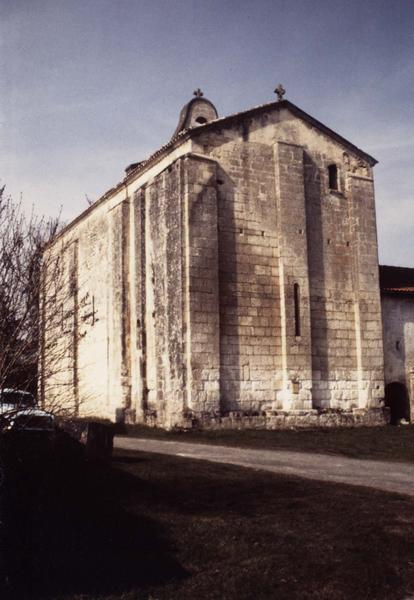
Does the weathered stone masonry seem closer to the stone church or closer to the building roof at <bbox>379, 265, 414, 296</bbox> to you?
the stone church

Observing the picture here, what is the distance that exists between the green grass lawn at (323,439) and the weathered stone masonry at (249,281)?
2.50 ft

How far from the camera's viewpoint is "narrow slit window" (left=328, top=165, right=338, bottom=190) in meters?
22.6

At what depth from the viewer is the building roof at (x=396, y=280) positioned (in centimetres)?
2330

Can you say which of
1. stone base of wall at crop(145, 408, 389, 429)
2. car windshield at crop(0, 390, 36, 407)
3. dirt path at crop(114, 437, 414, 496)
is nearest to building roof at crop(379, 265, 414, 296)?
stone base of wall at crop(145, 408, 389, 429)

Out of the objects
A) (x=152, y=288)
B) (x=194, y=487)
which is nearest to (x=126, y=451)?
(x=194, y=487)

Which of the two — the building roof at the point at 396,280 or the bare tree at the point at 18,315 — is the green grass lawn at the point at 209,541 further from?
the building roof at the point at 396,280

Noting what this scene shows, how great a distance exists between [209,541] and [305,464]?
5.70m

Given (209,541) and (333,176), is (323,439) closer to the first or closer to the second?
(333,176)

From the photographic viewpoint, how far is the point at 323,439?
17234 mm

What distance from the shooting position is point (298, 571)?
225 inches

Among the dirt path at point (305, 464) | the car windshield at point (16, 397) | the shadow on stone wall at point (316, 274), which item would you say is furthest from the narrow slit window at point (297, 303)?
the car windshield at point (16, 397)

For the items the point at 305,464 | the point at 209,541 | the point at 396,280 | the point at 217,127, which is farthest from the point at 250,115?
the point at 209,541

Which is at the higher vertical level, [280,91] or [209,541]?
[280,91]

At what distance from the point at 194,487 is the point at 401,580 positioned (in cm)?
410
